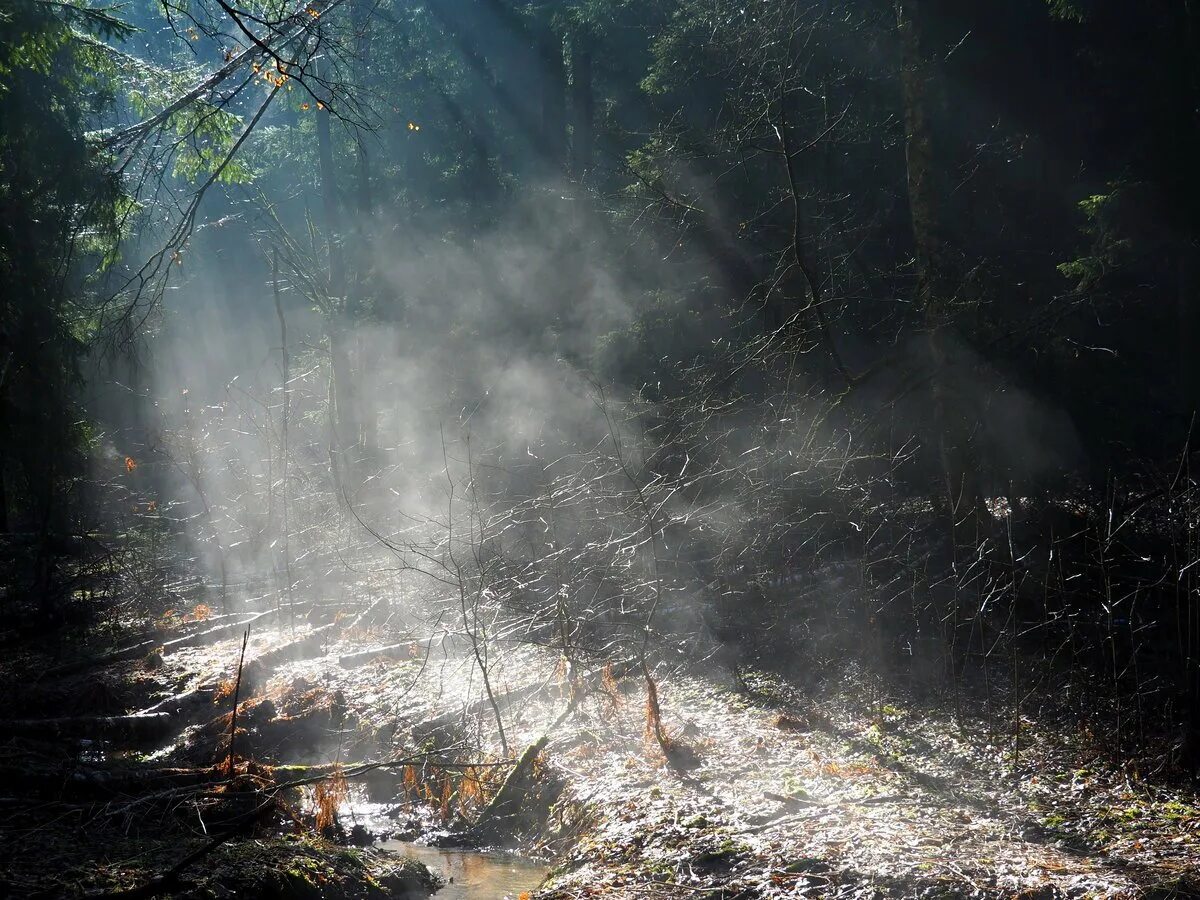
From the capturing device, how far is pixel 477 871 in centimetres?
634

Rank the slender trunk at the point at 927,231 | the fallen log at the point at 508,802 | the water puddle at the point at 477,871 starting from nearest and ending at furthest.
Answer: the water puddle at the point at 477,871
the fallen log at the point at 508,802
the slender trunk at the point at 927,231

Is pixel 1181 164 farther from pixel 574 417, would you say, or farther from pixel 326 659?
pixel 326 659

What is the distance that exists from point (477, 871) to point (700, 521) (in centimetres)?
537

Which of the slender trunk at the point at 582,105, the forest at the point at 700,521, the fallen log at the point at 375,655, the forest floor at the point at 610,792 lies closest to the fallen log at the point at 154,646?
the forest at the point at 700,521

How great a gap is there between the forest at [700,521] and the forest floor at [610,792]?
4 cm

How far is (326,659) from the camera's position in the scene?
448 inches

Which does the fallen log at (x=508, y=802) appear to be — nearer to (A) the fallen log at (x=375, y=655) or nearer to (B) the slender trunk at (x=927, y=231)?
(A) the fallen log at (x=375, y=655)

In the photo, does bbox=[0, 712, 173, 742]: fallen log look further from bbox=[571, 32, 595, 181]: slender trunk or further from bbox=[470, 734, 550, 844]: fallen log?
bbox=[571, 32, 595, 181]: slender trunk

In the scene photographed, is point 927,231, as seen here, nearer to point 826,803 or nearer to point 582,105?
point 826,803

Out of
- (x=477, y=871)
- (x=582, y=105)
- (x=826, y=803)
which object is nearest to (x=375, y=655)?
(x=477, y=871)

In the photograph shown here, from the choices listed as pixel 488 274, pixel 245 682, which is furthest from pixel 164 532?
pixel 245 682

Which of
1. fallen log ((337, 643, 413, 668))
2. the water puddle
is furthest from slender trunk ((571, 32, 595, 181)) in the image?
the water puddle

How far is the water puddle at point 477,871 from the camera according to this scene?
233 inches

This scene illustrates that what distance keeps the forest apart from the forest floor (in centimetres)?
4
